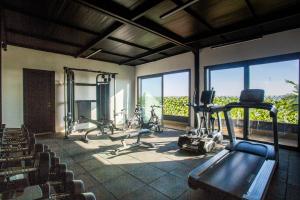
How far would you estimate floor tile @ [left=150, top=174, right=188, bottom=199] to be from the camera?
2279 mm

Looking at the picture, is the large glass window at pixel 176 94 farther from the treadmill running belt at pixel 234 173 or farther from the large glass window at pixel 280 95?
the treadmill running belt at pixel 234 173

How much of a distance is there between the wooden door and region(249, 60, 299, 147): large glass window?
6855 mm

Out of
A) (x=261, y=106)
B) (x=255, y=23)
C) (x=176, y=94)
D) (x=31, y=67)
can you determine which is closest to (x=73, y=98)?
(x=31, y=67)

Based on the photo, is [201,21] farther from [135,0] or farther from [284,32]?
[284,32]

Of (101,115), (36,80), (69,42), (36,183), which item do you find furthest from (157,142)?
(36,80)

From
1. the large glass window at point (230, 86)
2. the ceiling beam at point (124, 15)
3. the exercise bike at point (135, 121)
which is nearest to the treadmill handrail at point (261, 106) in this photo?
the large glass window at point (230, 86)

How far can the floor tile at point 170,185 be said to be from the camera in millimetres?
2279

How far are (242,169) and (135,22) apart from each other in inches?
141

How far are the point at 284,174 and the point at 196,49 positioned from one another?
438cm

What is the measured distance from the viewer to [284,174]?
2809 mm

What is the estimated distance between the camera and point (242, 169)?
2.59 metres

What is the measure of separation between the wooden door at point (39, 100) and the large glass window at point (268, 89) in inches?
240

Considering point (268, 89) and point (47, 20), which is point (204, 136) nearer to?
point (268, 89)

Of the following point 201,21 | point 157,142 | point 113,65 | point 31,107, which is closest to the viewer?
point 201,21
